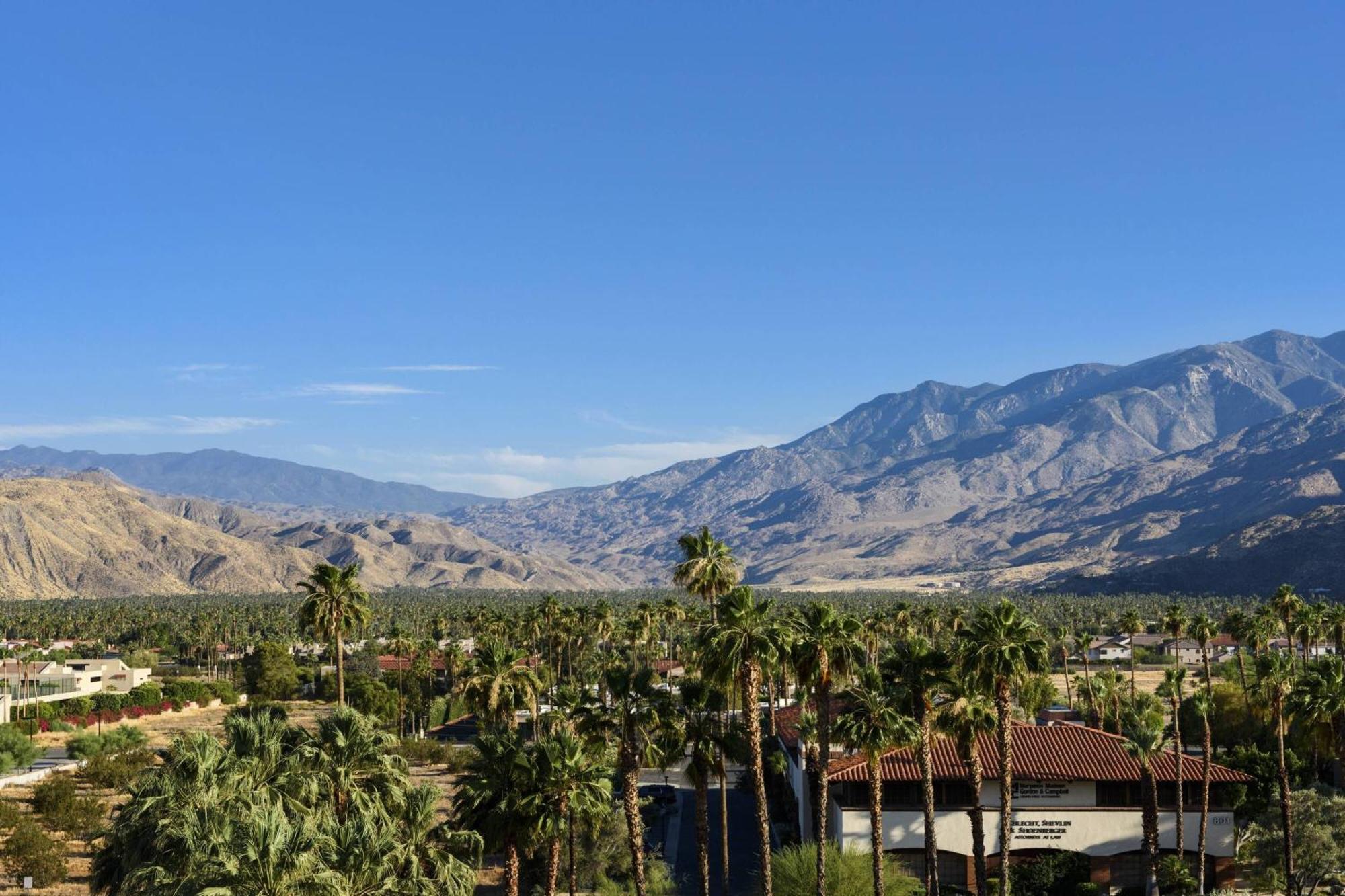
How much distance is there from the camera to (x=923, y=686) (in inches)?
1614

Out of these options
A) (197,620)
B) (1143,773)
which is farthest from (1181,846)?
(197,620)

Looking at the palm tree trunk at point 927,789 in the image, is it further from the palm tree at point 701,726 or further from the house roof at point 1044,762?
the palm tree at point 701,726

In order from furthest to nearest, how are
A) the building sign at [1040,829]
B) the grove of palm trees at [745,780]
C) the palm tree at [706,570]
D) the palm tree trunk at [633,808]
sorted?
the building sign at [1040,829] → the palm tree at [706,570] → the palm tree trunk at [633,808] → the grove of palm trees at [745,780]

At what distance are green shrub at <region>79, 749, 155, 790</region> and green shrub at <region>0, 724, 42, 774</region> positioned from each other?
5.15 metres

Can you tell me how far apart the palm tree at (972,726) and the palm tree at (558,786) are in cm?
1468

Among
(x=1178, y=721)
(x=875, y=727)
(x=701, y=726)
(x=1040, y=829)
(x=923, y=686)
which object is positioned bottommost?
(x=1040, y=829)

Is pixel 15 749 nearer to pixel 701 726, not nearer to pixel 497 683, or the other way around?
pixel 497 683

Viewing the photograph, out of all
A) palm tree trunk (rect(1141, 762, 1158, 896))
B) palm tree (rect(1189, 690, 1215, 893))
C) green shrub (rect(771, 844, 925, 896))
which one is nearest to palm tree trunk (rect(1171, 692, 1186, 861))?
palm tree (rect(1189, 690, 1215, 893))

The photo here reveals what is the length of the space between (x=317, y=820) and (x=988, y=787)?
3232cm

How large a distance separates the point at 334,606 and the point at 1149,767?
34.8 metres

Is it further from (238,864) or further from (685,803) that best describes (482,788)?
(685,803)

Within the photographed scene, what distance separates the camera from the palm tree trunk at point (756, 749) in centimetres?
3666

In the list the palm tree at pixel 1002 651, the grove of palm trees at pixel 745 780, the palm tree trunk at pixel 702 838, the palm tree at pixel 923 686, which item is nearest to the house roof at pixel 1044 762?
the grove of palm trees at pixel 745 780

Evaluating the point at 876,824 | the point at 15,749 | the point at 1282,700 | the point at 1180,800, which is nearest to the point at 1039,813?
the point at 1180,800
